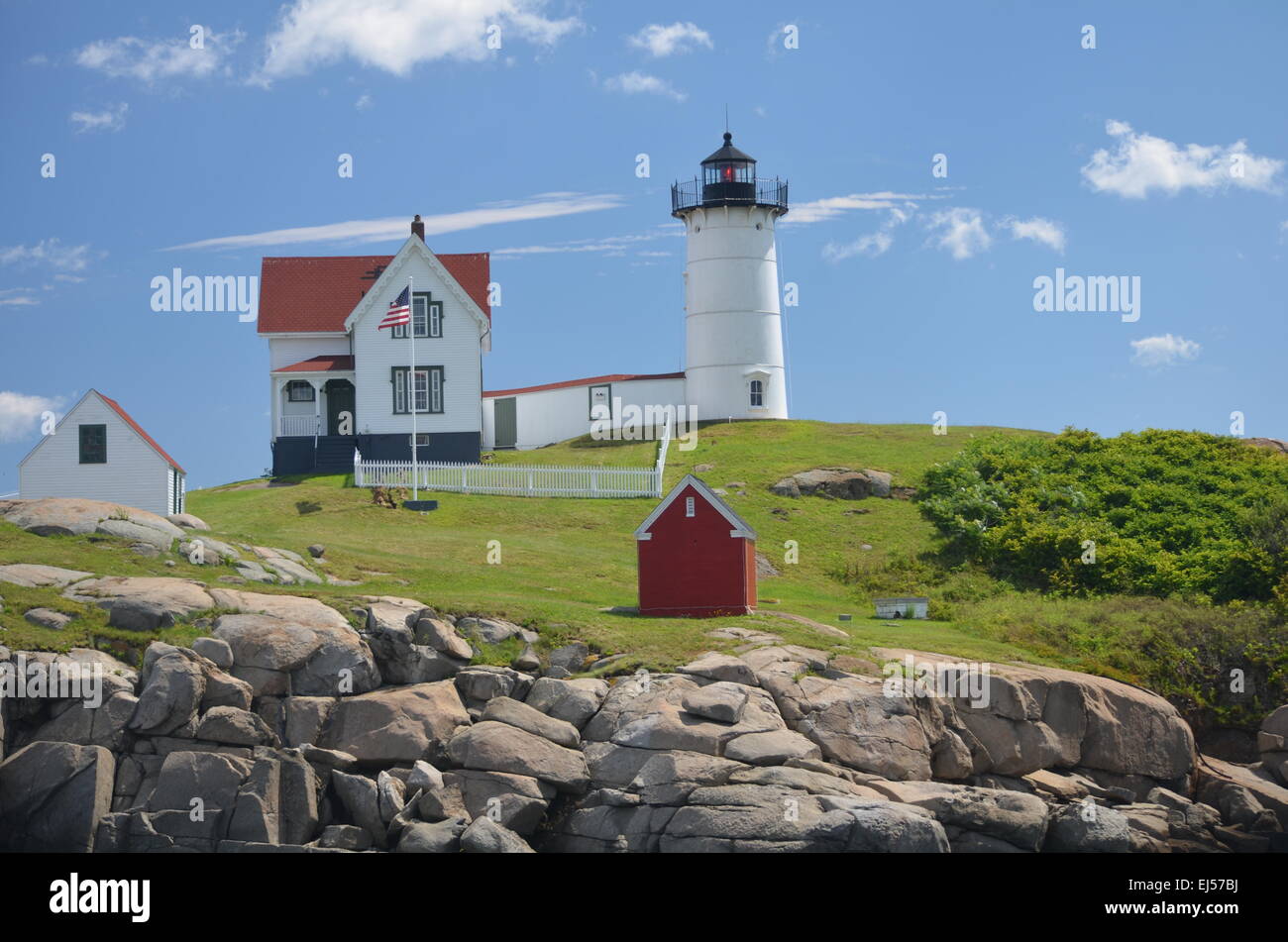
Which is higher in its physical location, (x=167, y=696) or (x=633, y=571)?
(x=633, y=571)

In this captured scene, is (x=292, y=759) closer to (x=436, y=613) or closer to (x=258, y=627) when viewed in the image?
(x=258, y=627)

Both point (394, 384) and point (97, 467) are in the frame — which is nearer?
point (97, 467)

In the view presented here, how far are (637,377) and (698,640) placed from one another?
32.8m

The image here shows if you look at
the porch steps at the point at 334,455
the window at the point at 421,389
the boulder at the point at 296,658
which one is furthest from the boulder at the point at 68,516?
the window at the point at 421,389

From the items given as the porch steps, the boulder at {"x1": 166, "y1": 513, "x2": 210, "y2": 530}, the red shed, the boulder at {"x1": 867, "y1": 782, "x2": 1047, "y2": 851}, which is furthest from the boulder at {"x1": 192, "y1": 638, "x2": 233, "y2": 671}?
the porch steps

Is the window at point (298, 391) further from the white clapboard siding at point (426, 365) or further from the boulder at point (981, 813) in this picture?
the boulder at point (981, 813)

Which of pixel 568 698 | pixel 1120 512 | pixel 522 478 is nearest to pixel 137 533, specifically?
pixel 568 698

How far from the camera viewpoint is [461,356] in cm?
5312

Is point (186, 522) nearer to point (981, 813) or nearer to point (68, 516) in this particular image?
point (68, 516)

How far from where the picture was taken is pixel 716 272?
200 feet

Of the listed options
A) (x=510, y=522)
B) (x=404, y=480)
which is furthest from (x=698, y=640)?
(x=404, y=480)

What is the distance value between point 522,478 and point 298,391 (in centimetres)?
1084

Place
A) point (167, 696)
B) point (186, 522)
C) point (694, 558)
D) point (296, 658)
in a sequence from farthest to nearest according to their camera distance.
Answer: point (186, 522) < point (694, 558) < point (296, 658) < point (167, 696)
